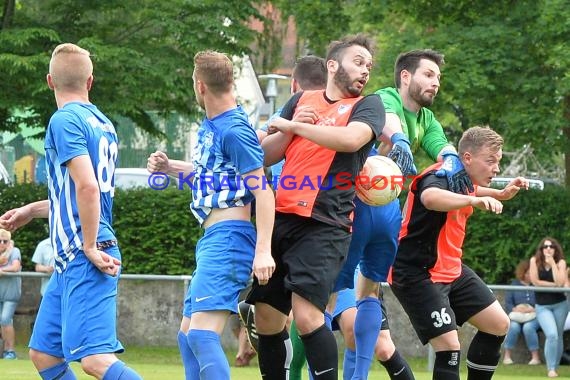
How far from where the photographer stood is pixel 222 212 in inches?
273

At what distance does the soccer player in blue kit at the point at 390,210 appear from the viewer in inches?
311

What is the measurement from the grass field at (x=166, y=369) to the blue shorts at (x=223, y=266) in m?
5.03

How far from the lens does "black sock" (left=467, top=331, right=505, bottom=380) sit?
8148mm

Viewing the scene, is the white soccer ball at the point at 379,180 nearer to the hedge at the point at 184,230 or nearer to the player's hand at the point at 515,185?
the player's hand at the point at 515,185

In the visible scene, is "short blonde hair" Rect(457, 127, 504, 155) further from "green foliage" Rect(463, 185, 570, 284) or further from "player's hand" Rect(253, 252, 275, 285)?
"green foliage" Rect(463, 185, 570, 284)

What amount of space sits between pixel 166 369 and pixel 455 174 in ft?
20.7

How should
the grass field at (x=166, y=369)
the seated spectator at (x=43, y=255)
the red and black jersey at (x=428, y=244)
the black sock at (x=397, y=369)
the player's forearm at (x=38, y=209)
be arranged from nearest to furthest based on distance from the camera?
1. the player's forearm at (x=38, y=209)
2. the red and black jersey at (x=428, y=244)
3. the black sock at (x=397, y=369)
4. the grass field at (x=166, y=369)
5. the seated spectator at (x=43, y=255)

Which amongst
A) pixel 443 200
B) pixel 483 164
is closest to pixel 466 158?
pixel 483 164

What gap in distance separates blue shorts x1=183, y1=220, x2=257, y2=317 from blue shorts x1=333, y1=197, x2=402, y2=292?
1134 mm

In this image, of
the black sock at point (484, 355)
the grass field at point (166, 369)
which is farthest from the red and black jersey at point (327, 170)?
the grass field at point (166, 369)

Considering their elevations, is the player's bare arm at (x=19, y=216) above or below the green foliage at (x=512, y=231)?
above

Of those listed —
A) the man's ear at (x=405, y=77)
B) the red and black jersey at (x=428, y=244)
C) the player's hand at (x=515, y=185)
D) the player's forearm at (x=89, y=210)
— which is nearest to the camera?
the player's forearm at (x=89, y=210)

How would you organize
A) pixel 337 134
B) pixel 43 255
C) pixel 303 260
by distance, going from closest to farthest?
pixel 337 134 < pixel 303 260 < pixel 43 255

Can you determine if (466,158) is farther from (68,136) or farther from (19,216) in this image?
(19,216)
